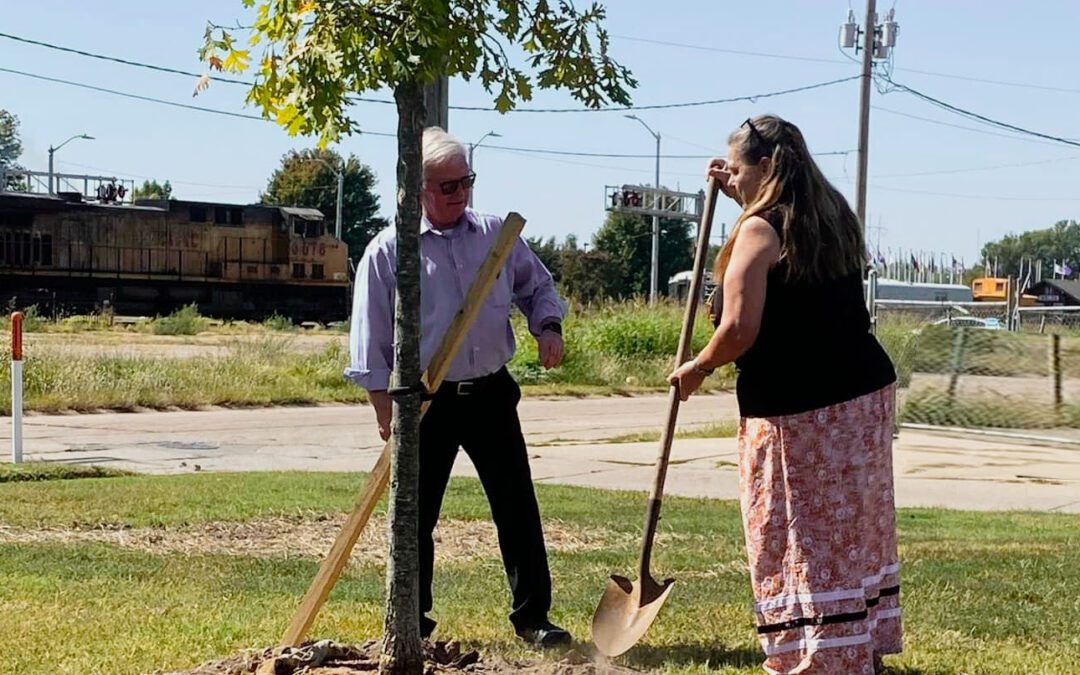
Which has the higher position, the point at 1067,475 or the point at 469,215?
the point at 469,215

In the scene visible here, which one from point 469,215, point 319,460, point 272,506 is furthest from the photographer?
point 319,460

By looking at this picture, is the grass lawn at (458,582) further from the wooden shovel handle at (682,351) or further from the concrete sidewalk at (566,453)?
the concrete sidewalk at (566,453)

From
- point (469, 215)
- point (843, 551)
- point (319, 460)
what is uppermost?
point (469, 215)

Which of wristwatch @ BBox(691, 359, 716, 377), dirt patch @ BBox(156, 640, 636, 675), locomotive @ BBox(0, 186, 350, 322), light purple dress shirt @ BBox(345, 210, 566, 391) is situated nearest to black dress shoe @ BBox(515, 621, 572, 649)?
dirt patch @ BBox(156, 640, 636, 675)

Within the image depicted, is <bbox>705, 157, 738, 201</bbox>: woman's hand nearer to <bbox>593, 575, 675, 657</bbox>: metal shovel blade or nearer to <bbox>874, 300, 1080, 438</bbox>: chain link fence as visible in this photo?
<bbox>593, 575, 675, 657</bbox>: metal shovel blade

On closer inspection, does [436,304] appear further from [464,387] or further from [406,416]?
[406,416]

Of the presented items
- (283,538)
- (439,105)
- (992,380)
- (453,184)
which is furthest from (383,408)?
(992,380)

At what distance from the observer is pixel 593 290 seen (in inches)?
2827

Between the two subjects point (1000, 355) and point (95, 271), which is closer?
point (1000, 355)

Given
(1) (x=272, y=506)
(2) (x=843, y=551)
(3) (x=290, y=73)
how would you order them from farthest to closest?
(1) (x=272, y=506), (2) (x=843, y=551), (3) (x=290, y=73)

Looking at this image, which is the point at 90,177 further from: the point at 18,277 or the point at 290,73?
the point at 290,73

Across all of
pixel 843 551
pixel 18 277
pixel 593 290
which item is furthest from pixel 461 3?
pixel 593 290

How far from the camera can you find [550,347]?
17.1ft

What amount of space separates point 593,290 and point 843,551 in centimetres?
6766
